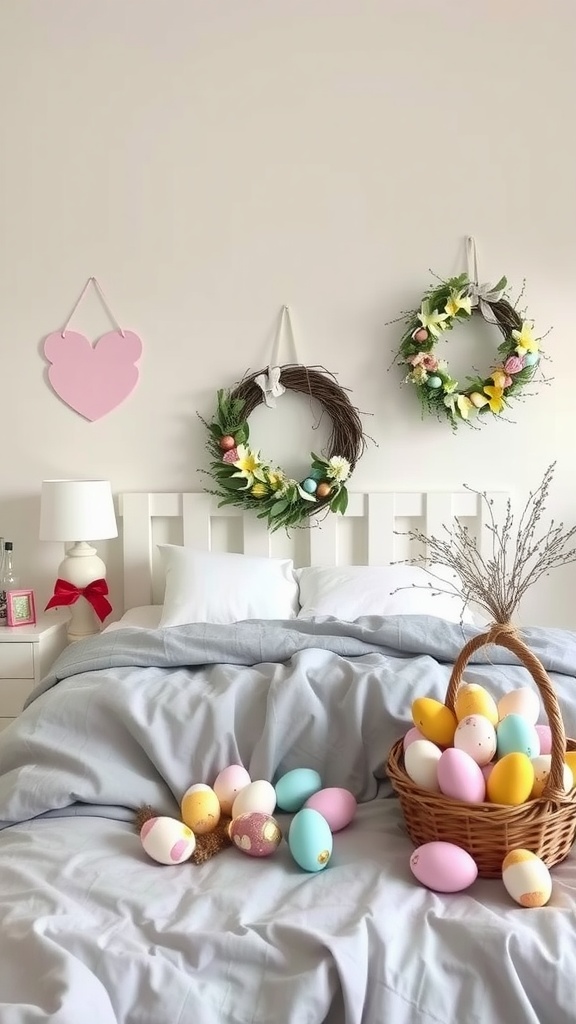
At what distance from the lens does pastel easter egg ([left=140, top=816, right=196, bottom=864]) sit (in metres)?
1.39

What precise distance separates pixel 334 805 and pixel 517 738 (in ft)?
1.13

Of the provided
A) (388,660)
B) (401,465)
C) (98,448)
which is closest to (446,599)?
(401,465)

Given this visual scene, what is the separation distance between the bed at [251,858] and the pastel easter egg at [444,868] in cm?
2

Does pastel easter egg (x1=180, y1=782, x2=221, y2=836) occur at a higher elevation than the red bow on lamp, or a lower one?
lower

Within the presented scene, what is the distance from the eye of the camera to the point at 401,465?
3.06 metres

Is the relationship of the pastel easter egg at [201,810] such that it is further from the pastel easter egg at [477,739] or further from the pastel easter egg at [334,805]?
the pastel easter egg at [477,739]

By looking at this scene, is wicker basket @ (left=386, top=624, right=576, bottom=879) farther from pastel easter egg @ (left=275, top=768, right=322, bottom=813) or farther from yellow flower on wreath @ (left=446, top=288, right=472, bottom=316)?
yellow flower on wreath @ (left=446, top=288, right=472, bottom=316)

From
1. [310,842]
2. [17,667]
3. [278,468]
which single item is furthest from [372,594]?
[310,842]

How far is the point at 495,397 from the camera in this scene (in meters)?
2.92

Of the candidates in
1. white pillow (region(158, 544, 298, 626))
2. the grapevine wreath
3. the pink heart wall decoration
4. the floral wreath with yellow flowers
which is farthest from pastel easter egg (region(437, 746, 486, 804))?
the pink heart wall decoration

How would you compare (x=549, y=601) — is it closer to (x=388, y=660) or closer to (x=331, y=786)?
(x=388, y=660)

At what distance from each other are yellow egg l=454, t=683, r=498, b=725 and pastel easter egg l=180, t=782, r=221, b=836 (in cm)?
47

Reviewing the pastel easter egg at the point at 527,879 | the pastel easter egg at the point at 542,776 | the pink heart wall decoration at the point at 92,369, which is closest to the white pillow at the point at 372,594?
the pink heart wall decoration at the point at 92,369

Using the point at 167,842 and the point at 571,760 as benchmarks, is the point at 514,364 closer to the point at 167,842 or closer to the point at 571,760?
the point at 571,760
